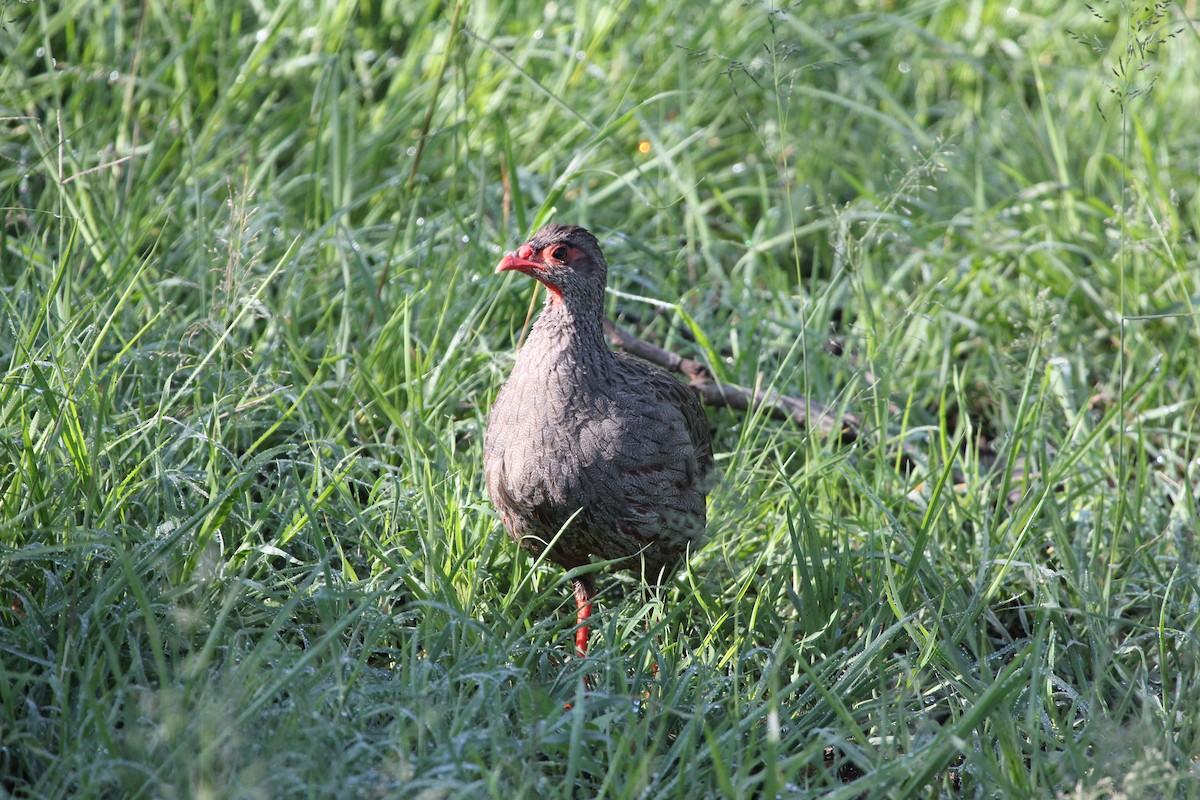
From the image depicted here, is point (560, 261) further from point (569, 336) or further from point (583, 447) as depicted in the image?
point (583, 447)

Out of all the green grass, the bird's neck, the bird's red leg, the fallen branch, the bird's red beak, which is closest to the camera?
the green grass

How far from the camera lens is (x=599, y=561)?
11.1ft

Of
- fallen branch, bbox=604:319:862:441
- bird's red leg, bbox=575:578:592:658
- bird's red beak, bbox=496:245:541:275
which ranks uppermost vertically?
bird's red beak, bbox=496:245:541:275

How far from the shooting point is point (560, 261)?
353 cm

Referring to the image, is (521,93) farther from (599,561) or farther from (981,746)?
(981,746)

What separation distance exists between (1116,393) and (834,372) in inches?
41.0

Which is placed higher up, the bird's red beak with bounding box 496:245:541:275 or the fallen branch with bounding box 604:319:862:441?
the bird's red beak with bounding box 496:245:541:275

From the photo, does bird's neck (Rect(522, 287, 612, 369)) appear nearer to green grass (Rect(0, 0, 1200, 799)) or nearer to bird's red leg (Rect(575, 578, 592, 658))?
green grass (Rect(0, 0, 1200, 799))

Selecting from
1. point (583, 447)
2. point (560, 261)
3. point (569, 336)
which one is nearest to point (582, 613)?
point (583, 447)

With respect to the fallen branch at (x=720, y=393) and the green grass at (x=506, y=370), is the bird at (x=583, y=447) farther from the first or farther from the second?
the fallen branch at (x=720, y=393)

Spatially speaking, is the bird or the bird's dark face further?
the bird's dark face

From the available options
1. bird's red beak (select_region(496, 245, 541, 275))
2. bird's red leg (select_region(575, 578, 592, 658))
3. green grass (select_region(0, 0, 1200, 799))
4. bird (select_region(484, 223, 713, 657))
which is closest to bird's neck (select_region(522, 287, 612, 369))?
bird (select_region(484, 223, 713, 657))

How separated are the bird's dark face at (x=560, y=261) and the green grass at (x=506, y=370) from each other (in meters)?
0.40

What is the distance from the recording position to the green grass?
2.69m
